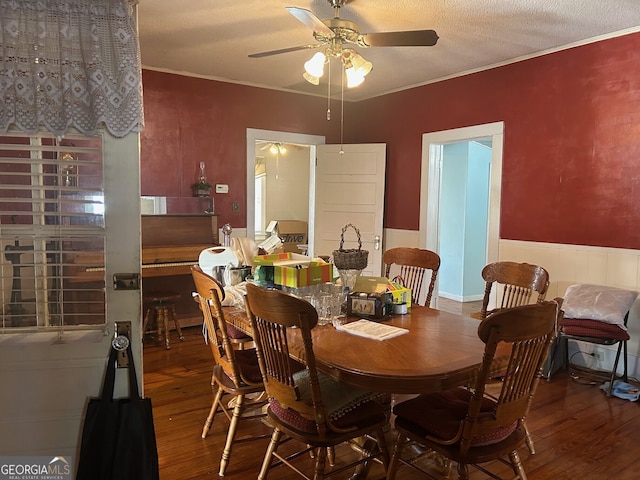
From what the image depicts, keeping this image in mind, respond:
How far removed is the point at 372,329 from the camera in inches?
78.9

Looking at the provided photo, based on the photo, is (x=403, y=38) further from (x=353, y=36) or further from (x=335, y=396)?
(x=335, y=396)

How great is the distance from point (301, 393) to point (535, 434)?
1.56 m

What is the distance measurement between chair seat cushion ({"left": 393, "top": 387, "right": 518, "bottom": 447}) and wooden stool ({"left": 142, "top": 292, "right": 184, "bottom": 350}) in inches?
107

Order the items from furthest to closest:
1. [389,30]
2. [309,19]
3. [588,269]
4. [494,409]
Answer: [588,269] < [389,30] < [309,19] < [494,409]

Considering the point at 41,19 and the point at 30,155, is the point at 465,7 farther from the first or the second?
the point at 30,155

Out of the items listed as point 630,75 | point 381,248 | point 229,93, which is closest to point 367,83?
point 229,93

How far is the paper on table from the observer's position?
192 cm

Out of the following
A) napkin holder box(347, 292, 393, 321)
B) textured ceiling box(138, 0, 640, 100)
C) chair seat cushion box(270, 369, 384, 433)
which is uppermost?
textured ceiling box(138, 0, 640, 100)

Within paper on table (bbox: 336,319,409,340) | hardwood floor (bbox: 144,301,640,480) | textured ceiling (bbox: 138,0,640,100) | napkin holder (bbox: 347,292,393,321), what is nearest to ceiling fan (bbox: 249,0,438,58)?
textured ceiling (bbox: 138,0,640,100)

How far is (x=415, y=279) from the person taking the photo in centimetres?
310

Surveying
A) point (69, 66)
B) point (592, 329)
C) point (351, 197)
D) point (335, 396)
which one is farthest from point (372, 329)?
point (351, 197)

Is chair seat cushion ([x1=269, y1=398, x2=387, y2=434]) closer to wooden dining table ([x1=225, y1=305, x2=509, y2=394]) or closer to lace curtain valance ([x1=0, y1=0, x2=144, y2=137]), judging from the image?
wooden dining table ([x1=225, y1=305, x2=509, y2=394])

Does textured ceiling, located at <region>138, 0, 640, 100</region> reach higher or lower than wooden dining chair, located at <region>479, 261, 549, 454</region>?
higher

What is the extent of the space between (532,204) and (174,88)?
11.5 ft
